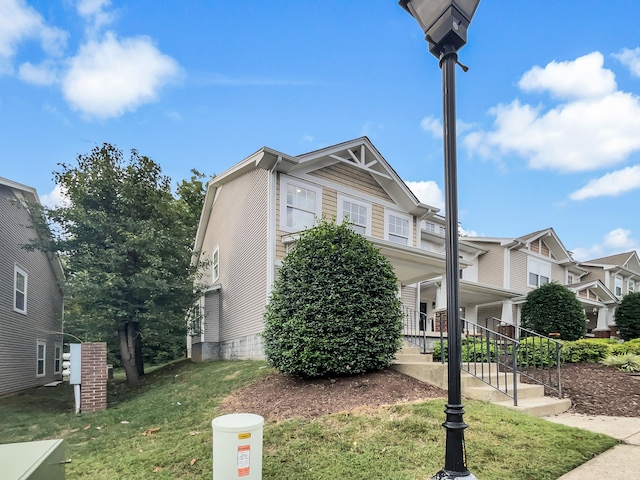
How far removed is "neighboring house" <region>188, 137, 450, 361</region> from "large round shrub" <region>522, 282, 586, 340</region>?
15.5 ft

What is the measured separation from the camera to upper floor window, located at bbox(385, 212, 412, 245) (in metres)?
14.7

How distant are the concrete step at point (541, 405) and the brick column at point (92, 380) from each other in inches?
298

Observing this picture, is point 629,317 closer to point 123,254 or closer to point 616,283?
point 616,283

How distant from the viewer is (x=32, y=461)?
179 centimetres

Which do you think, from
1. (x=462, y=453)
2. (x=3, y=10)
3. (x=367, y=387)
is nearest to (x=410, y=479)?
(x=462, y=453)

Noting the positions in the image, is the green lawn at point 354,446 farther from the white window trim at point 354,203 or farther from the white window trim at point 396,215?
the white window trim at point 396,215

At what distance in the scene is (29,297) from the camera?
585 inches

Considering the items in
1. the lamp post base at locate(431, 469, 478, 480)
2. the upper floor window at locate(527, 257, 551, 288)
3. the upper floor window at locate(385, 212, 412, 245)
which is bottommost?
the lamp post base at locate(431, 469, 478, 480)

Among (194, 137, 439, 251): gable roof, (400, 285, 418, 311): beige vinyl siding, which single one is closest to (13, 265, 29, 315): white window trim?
(194, 137, 439, 251): gable roof

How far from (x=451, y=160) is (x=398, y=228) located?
12.0 meters

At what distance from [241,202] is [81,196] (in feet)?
15.1

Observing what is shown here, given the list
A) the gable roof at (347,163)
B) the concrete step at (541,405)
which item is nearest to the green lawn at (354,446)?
the concrete step at (541,405)

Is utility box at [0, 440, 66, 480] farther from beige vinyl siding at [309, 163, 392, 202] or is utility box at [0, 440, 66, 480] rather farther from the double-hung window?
the double-hung window

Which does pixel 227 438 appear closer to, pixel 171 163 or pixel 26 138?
pixel 26 138
